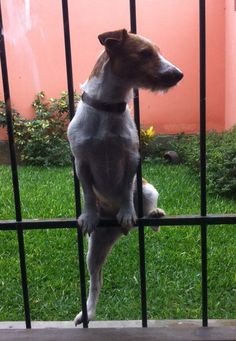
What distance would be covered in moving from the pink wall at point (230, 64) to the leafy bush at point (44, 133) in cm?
241

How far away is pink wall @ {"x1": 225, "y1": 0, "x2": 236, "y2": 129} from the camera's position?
22.6 ft

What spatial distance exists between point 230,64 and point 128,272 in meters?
4.39

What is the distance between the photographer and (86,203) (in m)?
1.80

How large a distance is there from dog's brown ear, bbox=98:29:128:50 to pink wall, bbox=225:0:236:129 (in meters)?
5.41

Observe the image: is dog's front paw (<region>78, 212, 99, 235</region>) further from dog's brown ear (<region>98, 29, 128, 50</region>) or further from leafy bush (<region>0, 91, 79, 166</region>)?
leafy bush (<region>0, 91, 79, 166</region>)

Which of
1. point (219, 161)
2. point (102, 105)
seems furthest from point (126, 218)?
point (219, 161)

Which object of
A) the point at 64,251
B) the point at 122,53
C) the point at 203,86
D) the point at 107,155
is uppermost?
the point at 122,53

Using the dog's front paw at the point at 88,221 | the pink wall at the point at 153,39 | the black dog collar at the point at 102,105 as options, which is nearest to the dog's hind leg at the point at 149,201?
the dog's front paw at the point at 88,221

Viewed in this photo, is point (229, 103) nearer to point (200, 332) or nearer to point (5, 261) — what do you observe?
point (5, 261)

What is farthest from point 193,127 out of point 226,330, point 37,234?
point 226,330

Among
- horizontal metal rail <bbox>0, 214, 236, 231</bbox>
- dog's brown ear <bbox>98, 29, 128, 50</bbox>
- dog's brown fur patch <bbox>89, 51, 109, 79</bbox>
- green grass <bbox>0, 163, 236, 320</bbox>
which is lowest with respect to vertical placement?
green grass <bbox>0, 163, 236, 320</bbox>

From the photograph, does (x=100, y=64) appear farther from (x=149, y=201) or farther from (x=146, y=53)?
(x=149, y=201)

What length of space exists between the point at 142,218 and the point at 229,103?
580 cm

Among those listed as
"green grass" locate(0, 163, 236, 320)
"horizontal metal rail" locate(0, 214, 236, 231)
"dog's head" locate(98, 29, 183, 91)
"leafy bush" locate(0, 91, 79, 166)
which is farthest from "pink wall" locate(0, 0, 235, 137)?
"dog's head" locate(98, 29, 183, 91)
